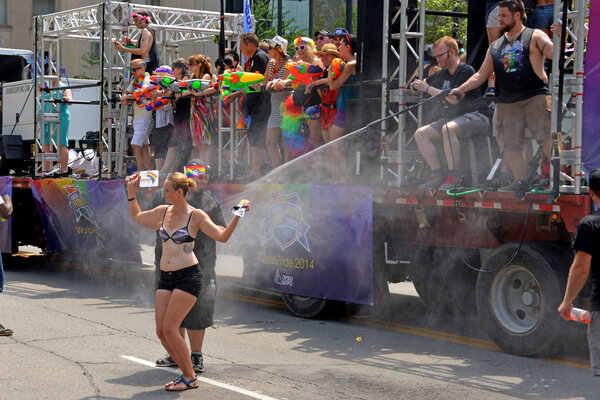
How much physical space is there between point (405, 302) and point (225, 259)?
4.07 metres

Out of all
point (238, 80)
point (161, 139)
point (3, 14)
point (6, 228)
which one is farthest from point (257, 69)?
→ point (3, 14)

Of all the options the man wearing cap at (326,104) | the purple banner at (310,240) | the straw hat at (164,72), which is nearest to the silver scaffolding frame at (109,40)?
the straw hat at (164,72)

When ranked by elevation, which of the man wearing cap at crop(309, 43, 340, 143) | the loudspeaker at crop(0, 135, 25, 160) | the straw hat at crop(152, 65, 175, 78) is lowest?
the loudspeaker at crop(0, 135, 25, 160)

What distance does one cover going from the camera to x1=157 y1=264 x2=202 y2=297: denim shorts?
6844mm

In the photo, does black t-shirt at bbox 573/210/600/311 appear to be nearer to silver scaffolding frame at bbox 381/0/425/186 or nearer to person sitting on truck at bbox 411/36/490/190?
person sitting on truck at bbox 411/36/490/190

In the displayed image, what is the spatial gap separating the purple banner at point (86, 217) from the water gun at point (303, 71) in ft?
12.4

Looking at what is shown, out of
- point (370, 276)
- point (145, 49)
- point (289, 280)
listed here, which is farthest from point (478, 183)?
point (145, 49)

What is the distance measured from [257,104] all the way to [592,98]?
5312 millimetres

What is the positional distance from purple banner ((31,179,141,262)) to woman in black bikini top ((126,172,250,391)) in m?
6.14

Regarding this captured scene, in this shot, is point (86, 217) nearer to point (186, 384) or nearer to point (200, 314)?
point (200, 314)

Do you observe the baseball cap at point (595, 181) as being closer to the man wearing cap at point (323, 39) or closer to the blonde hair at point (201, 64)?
the man wearing cap at point (323, 39)

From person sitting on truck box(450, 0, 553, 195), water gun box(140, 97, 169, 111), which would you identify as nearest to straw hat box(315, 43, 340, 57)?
person sitting on truck box(450, 0, 553, 195)

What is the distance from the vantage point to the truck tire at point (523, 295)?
7.51 meters

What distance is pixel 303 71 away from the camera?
10516mm
